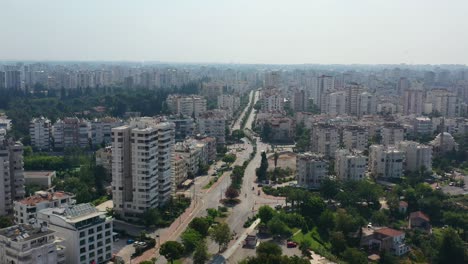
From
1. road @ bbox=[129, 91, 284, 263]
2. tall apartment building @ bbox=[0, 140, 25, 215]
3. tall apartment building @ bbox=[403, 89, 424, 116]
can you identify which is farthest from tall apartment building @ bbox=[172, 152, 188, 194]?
tall apartment building @ bbox=[403, 89, 424, 116]

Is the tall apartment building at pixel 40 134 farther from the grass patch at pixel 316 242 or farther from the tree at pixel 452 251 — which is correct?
the tree at pixel 452 251

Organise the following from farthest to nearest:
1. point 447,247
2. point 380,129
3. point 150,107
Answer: point 150,107, point 380,129, point 447,247

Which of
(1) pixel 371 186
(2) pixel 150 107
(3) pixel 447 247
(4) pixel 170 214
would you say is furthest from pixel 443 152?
(2) pixel 150 107

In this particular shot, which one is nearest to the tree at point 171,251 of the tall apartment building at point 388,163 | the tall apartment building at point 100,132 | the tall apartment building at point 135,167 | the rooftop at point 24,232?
the rooftop at point 24,232

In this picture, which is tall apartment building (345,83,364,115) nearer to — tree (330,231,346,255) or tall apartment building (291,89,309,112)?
tall apartment building (291,89,309,112)

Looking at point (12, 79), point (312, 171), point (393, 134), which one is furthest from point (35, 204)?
point (12, 79)

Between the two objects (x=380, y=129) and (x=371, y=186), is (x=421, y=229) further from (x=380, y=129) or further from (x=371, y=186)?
(x=380, y=129)
